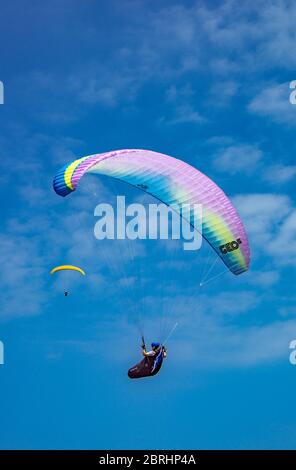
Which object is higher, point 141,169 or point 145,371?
point 141,169

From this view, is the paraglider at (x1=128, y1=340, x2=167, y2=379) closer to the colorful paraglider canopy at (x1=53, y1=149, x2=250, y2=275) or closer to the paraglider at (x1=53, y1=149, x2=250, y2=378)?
the paraglider at (x1=53, y1=149, x2=250, y2=378)

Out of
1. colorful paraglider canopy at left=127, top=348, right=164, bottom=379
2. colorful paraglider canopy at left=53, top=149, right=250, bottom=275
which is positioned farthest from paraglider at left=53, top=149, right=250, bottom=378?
colorful paraglider canopy at left=127, top=348, right=164, bottom=379

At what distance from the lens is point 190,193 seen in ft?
133

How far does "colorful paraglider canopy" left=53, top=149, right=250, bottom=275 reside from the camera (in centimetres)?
4019

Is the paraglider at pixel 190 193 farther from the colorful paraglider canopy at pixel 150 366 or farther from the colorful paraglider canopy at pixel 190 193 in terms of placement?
the colorful paraglider canopy at pixel 150 366

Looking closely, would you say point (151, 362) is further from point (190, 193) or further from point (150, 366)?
point (190, 193)

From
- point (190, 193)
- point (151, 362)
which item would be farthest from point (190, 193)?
point (151, 362)
